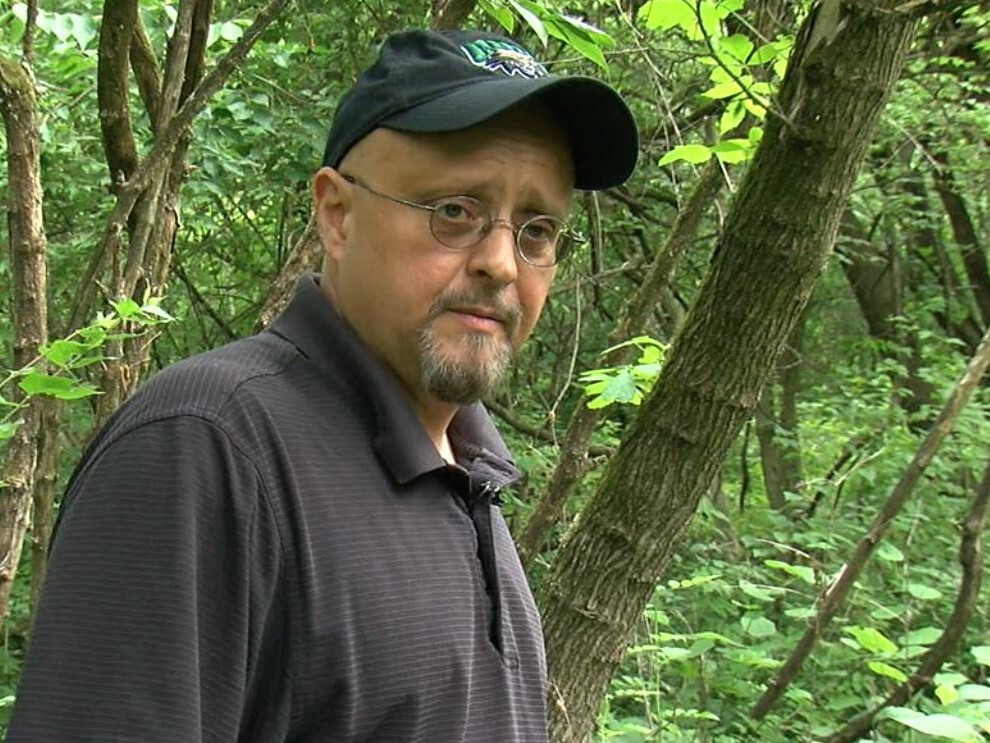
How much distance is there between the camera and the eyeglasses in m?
1.21

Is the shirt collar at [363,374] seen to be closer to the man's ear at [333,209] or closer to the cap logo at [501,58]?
the man's ear at [333,209]

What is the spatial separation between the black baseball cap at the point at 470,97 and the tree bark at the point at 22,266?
0.81m

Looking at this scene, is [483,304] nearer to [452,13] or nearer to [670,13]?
[670,13]

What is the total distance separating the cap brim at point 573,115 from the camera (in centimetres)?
116

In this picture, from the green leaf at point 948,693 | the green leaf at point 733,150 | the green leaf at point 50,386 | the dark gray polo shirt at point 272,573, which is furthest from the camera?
the green leaf at point 948,693

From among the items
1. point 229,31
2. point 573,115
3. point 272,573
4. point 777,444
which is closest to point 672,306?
point 777,444

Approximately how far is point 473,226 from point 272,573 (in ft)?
1.61

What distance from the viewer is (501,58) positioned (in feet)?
4.20

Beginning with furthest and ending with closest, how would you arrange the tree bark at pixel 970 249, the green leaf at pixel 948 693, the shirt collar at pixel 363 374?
1. the tree bark at pixel 970 249
2. the green leaf at pixel 948 693
3. the shirt collar at pixel 363 374

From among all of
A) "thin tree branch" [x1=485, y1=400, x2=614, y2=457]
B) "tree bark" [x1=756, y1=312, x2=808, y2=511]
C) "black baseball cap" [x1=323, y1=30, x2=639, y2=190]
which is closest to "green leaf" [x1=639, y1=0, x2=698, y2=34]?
"black baseball cap" [x1=323, y1=30, x2=639, y2=190]

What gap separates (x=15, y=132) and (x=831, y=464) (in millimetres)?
6658

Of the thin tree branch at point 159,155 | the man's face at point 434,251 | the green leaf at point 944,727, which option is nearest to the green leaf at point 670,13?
the thin tree branch at point 159,155

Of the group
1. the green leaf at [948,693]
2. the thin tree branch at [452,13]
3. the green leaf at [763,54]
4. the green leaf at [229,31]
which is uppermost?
the thin tree branch at [452,13]

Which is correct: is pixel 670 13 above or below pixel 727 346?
above
